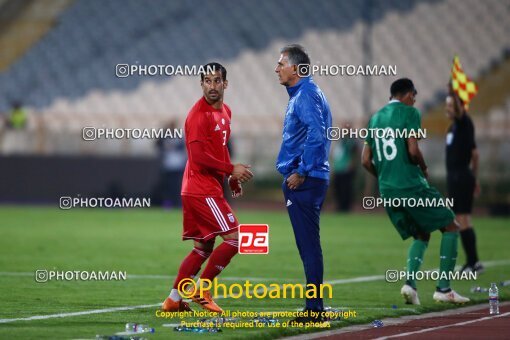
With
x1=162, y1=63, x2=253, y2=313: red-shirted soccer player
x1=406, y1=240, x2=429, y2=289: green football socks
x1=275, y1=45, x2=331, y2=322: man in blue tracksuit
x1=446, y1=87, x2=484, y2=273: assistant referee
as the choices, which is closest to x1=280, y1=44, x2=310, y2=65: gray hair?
x1=275, y1=45, x2=331, y2=322: man in blue tracksuit

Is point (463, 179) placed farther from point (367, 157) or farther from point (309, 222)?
point (309, 222)

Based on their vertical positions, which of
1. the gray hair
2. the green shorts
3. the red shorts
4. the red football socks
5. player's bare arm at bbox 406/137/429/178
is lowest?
the red football socks

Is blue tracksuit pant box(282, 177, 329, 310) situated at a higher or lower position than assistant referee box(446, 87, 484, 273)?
lower

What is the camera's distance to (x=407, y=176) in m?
12.0

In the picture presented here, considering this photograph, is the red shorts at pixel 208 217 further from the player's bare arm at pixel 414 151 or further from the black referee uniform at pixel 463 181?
the black referee uniform at pixel 463 181

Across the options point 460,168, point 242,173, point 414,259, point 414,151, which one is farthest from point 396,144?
point 460,168

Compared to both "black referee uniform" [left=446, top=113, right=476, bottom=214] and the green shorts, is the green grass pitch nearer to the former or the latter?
the green shorts

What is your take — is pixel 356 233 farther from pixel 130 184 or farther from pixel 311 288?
pixel 311 288

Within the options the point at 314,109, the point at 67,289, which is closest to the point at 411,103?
the point at 314,109

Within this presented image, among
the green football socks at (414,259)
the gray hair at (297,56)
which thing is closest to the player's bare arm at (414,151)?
the green football socks at (414,259)

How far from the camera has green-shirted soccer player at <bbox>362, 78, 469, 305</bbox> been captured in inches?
469

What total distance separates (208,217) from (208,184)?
31cm

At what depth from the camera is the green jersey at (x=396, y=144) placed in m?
11.9

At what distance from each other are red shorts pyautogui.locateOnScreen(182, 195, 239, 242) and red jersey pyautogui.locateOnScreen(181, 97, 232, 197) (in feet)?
0.22
